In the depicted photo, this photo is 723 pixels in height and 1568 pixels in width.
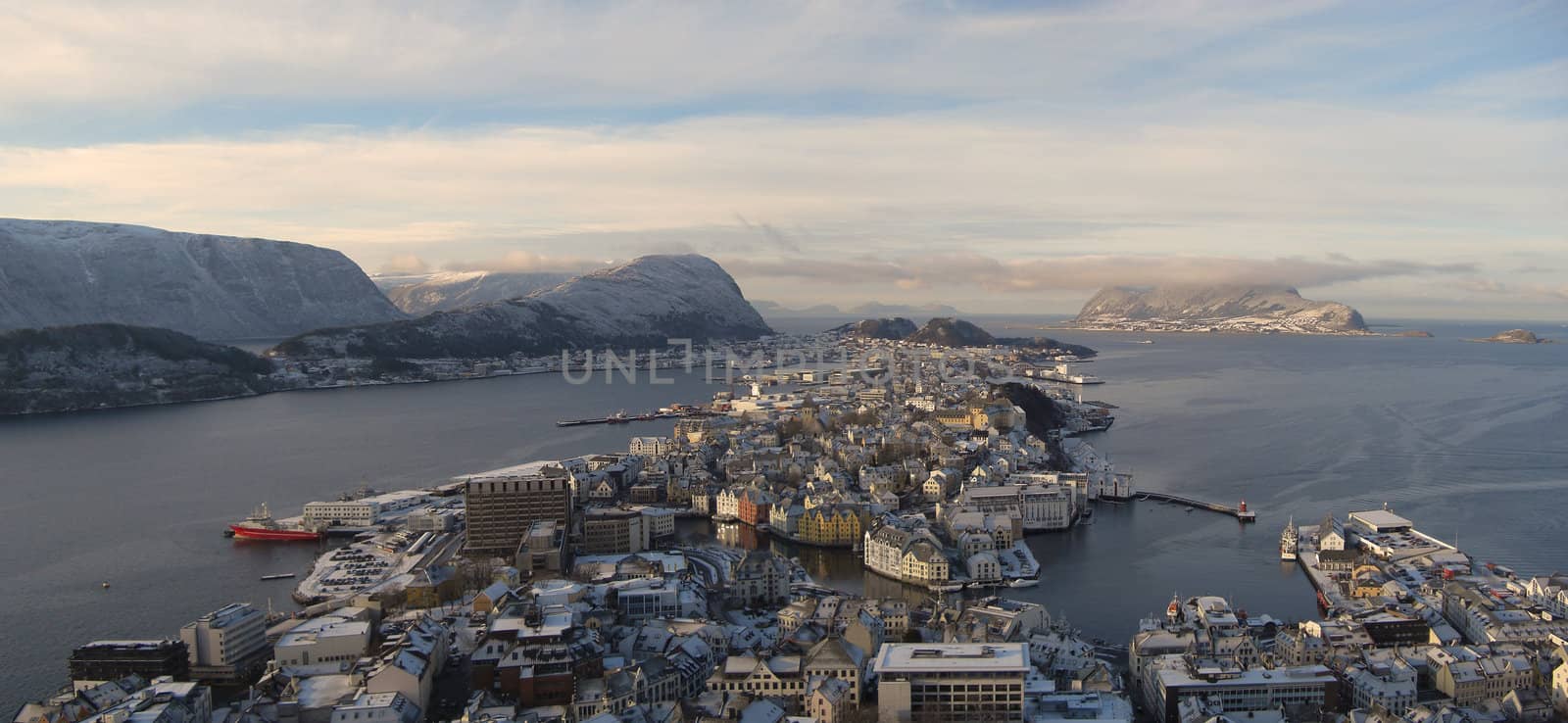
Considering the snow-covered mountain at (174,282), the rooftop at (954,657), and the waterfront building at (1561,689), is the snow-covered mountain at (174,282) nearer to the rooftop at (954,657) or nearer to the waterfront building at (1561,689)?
the rooftop at (954,657)

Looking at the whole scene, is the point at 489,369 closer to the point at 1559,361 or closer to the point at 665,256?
the point at 665,256

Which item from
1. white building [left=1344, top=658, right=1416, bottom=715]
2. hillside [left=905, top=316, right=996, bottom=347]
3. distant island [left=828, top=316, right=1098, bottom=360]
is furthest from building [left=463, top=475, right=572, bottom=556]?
hillside [left=905, top=316, right=996, bottom=347]

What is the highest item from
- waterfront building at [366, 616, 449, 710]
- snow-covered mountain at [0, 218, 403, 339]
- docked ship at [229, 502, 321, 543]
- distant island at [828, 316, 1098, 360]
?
snow-covered mountain at [0, 218, 403, 339]

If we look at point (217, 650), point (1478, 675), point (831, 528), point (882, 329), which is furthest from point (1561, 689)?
point (882, 329)

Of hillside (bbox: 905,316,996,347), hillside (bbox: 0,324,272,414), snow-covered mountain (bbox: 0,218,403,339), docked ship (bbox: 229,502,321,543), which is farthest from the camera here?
hillside (bbox: 905,316,996,347)

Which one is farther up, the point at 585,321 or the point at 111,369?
the point at 585,321

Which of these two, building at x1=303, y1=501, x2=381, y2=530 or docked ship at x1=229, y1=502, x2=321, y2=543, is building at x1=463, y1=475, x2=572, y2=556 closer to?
building at x1=303, y1=501, x2=381, y2=530

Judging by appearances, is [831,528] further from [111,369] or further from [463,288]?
[463,288]
